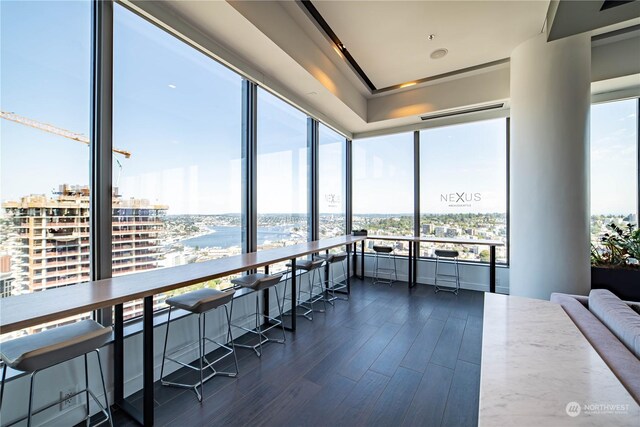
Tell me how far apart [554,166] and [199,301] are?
159 inches

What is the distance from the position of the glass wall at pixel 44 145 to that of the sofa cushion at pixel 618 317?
354 centimetres

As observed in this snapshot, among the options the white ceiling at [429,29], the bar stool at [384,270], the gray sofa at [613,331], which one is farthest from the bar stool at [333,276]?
the white ceiling at [429,29]

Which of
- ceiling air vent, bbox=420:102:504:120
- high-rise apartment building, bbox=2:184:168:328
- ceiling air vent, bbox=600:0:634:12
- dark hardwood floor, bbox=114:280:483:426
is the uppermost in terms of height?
ceiling air vent, bbox=420:102:504:120

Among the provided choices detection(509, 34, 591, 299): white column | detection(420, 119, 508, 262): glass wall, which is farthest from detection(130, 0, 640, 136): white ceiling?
detection(420, 119, 508, 262): glass wall

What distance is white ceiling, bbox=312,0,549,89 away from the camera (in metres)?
2.87

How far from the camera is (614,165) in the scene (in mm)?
3912

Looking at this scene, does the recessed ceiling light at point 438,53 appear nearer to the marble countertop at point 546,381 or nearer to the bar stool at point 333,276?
the bar stool at point 333,276

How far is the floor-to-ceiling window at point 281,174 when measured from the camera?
3688 mm

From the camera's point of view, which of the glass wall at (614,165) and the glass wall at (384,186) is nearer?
the glass wall at (614,165)

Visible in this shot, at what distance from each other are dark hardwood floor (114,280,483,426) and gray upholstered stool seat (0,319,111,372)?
83 cm

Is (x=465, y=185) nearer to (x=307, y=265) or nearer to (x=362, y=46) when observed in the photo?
(x=362, y=46)

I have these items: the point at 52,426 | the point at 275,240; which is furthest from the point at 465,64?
the point at 52,426

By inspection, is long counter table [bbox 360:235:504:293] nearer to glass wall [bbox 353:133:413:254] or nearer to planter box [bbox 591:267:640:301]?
glass wall [bbox 353:133:413:254]

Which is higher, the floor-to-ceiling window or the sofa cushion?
the floor-to-ceiling window
